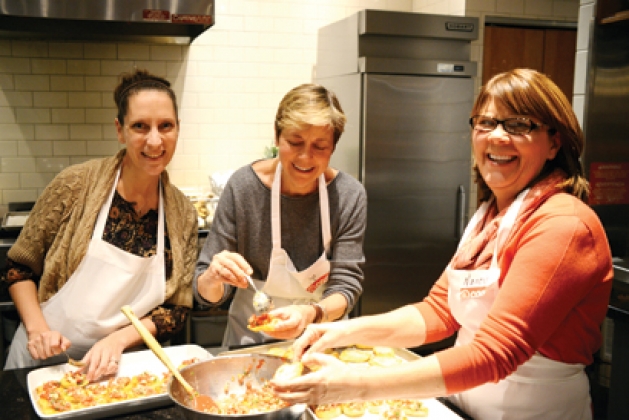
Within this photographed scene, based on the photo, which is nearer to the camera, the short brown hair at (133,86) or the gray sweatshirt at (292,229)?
the short brown hair at (133,86)

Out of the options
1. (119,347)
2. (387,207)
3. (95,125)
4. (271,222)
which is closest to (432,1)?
(387,207)

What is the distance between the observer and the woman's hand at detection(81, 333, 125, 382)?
179 centimetres

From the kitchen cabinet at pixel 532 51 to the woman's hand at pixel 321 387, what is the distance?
3663mm

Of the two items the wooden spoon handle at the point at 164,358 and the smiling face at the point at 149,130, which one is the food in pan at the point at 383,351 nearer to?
the wooden spoon handle at the point at 164,358

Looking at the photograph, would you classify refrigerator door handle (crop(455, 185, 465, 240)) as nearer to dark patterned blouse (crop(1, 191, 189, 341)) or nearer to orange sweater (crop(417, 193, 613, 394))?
dark patterned blouse (crop(1, 191, 189, 341))

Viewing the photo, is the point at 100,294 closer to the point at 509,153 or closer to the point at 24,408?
the point at 24,408

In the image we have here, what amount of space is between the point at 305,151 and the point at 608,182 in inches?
70.5

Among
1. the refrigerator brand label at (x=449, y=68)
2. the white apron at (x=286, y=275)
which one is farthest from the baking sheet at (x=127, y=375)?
the refrigerator brand label at (x=449, y=68)

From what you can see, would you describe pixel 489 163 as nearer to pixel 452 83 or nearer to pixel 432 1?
pixel 452 83

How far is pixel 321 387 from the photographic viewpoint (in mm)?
1259

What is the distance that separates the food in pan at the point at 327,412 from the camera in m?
1.54

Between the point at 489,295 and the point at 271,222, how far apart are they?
3.25ft

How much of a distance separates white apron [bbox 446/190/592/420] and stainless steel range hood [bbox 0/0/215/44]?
2.36 m

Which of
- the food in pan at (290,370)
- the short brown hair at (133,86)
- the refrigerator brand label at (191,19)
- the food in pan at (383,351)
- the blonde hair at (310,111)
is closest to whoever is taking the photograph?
the food in pan at (290,370)
